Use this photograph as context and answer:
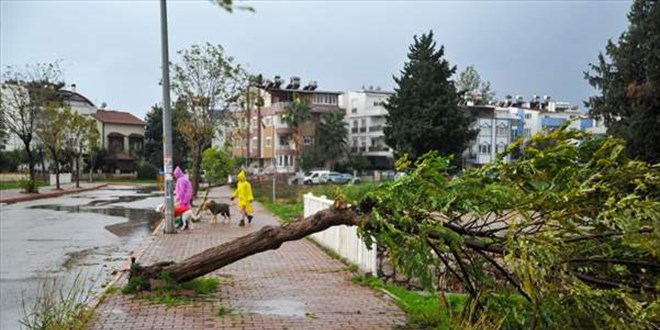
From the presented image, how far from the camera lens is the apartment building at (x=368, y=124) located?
8762 centimetres

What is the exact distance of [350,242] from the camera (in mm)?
11438

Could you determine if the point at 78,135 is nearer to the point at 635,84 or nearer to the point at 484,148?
the point at 635,84

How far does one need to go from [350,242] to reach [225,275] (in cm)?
238

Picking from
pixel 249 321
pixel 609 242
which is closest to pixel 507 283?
pixel 609 242

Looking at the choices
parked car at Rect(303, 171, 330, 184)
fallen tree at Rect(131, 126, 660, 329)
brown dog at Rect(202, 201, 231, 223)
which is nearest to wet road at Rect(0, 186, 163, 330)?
brown dog at Rect(202, 201, 231, 223)

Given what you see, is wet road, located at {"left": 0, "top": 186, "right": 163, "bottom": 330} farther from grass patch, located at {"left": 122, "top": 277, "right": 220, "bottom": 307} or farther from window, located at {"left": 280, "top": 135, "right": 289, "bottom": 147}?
window, located at {"left": 280, "top": 135, "right": 289, "bottom": 147}

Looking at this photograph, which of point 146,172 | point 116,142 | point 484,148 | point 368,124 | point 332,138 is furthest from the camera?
point 116,142

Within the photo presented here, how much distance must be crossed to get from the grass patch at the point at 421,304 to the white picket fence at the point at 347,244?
40cm

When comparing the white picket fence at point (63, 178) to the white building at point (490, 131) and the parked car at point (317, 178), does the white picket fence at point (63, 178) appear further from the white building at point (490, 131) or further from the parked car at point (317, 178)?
the white building at point (490, 131)

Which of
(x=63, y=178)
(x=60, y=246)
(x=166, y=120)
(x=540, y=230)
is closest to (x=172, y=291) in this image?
(x=540, y=230)

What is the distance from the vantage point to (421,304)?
7934 mm

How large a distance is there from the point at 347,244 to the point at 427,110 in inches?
1822

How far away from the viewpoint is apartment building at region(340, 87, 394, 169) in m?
87.6

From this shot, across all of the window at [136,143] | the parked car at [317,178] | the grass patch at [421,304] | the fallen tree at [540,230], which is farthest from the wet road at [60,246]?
the window at [136,143]
